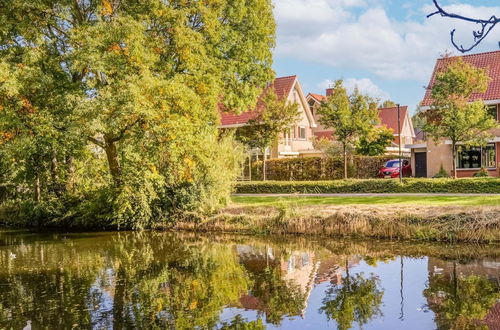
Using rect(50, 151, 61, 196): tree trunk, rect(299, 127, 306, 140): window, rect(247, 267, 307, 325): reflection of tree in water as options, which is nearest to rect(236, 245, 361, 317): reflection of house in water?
rect(247, 267, 307, 325): reflection of tree in water

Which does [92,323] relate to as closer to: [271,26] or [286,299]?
[286,299]

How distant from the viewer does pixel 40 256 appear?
16281 mm

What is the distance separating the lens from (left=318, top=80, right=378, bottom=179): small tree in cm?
3172

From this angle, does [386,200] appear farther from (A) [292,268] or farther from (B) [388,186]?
(A) [292,268]

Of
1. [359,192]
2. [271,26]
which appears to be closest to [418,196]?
[359,192]

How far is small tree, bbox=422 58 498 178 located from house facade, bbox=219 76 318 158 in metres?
14.0

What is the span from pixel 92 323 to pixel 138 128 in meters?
11.1

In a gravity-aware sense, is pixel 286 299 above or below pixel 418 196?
below

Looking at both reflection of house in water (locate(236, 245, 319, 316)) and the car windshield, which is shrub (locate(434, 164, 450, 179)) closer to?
the car windshield

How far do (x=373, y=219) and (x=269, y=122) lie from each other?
1676 centimetres

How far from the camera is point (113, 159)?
72.8 ft

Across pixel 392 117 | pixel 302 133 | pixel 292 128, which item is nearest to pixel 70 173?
pixel 292 128

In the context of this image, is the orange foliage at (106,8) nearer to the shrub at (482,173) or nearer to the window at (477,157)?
the shrub at (482,173)

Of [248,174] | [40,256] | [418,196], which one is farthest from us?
[248,174]
